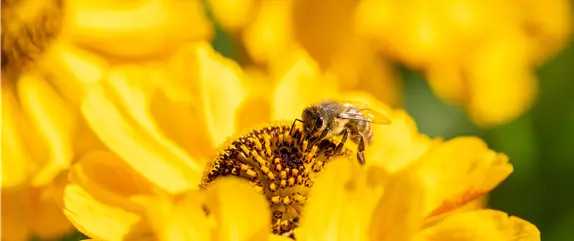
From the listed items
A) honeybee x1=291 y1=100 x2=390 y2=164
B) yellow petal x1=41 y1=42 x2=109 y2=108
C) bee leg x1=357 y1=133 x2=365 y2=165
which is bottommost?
bee leg x1=357 y1=133 x2=365 y2=165

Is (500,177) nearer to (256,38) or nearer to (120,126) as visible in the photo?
(120,126)

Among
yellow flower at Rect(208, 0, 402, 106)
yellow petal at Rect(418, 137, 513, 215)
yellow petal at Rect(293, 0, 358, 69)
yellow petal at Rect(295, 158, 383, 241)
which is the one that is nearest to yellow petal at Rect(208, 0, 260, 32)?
yellow flower at Rect(208, 0, 402, 106)

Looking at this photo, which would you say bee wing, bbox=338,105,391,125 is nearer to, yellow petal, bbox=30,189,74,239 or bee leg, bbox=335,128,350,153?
bee leg, bbox=335,128,350,153

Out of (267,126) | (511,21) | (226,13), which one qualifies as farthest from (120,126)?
(511,21)

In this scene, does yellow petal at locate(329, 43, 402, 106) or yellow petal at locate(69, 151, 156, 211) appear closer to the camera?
yellow petal at locate(69, 151, 156, 211)

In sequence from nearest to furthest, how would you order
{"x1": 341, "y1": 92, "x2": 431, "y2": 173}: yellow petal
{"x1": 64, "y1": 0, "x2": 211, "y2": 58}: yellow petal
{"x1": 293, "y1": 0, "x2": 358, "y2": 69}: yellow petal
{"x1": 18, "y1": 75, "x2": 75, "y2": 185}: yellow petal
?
{"x1": 341, "y1": 92, "x2": 431, "y2": 173}: yellow petal
{"x1": 18, "y1": 75, "x2": 75, "y2": 185}: yellow petal
{"x1": 64, "y1": 0, "x2": 211, "y2": 58}: yellow petal
{"x1": 293, "y1": 0, "x2": 358, "y2": 69}: yellow petal

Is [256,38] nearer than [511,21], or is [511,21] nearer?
[256,38]
